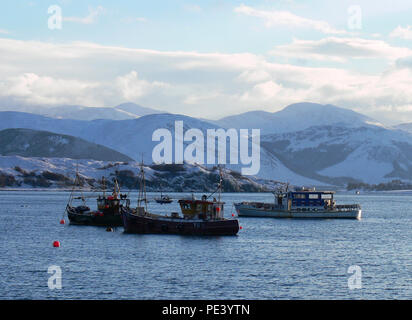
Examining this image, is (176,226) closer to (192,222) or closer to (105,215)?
(192,222)

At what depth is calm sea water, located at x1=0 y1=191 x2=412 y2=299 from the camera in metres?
57.5

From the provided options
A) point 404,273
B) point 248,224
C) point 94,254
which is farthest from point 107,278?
point 248,224

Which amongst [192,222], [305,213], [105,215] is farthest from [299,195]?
[192,222]

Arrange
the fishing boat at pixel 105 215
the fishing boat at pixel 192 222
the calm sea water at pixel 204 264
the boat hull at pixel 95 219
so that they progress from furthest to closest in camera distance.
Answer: the fishing boat at pixel 105 215
the boat hull at pixel 95 219
the fishing boat at pixel 192 222
the calm sea water at pixel 204 264

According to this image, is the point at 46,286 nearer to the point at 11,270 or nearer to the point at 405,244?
the point at 11,270

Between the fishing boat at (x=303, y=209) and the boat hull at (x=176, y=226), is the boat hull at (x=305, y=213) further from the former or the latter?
the boat hull at (x=176, y=226)

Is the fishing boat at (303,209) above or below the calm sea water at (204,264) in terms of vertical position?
above

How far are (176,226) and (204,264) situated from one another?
2658cm

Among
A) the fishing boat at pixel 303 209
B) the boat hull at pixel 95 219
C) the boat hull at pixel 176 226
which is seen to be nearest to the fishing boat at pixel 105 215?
the boat hull at pixel 95 219

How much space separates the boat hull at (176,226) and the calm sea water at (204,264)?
1696mm

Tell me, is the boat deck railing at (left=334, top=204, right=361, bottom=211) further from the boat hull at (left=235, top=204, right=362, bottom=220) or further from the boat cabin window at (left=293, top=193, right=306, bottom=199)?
the boat cabin window at (left=293, top=193, right=306, bottom=199)

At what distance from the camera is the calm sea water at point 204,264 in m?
57.5

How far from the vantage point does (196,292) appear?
5728 cm

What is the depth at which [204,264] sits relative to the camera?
73.6 metres
